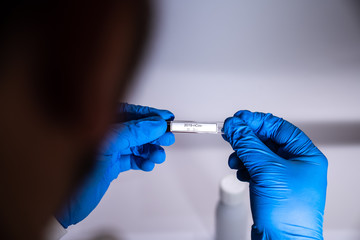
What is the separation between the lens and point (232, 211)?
1034 millimetres

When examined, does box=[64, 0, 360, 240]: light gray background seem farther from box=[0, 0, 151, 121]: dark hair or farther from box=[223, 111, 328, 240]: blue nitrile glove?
A: box=[0, 0, 151, 121]: dark hair

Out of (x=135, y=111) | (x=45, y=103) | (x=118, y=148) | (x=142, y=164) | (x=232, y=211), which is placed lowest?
(x=232, y=211)

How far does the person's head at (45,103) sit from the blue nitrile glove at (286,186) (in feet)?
1.86

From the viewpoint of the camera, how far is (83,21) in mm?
313

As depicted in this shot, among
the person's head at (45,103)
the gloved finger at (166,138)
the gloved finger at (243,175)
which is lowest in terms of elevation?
the gloved finger at (243,175)

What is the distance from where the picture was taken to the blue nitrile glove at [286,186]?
682 mm

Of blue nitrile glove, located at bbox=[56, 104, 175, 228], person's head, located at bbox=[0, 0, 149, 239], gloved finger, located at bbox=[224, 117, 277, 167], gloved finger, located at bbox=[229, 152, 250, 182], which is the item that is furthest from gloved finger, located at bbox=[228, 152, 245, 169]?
person's head, located at bbox=[0, 0, 149, 239]

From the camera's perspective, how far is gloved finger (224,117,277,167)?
0.75 meters

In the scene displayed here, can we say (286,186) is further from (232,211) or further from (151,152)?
(151,152)

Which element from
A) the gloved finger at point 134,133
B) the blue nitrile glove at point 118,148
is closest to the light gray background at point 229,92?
the blue nitrile glove at point 118,148

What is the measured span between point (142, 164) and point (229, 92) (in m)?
0.50

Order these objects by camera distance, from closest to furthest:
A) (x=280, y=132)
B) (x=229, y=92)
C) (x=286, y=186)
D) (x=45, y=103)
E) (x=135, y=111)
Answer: (x=45, y=103), (x=286, y=186), (x=280, y=132), (x=135, y=111), (x=229, y=92)

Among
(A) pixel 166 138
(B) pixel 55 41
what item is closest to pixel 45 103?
(B) pixel 55 41

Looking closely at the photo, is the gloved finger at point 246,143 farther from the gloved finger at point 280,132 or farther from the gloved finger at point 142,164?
the gloved finger at point 142,164
